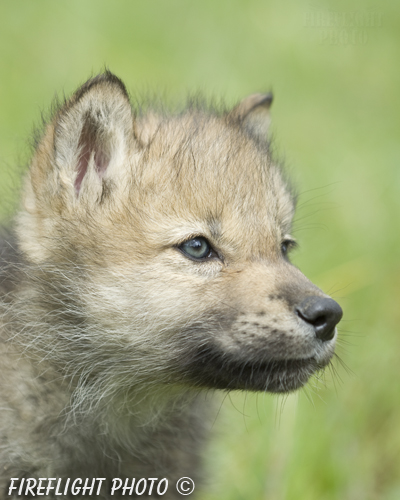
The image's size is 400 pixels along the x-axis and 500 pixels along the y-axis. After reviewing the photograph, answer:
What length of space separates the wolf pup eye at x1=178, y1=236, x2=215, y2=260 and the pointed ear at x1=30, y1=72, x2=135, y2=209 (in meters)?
0.51

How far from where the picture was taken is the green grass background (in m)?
4.63

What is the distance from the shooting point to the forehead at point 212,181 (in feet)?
11.3

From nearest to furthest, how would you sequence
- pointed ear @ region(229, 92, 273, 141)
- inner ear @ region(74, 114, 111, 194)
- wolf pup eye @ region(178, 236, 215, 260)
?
wolf pup eye @ region(178, 236, 215, 260), inner ear @ region(74, 114, 111, 194), pointed ear @ region(229, 92, 273, 141)

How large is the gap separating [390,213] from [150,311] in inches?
190

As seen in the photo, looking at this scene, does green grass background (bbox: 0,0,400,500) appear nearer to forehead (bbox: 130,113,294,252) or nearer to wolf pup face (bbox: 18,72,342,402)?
wolf pup face (bbox: 18,72,342,402)

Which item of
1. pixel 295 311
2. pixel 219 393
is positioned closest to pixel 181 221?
pixel 295 311

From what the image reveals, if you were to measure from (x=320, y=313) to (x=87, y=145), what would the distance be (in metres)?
1.48

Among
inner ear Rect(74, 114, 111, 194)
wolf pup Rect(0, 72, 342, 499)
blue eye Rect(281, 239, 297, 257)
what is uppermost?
Answer: inner ear Rect(74, 114, 111, 194)

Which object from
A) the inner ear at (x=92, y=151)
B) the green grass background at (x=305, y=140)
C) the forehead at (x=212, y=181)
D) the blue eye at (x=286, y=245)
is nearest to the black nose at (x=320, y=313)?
the forehead at (x=212, y=181)

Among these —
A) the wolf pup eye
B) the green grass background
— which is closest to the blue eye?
the wolf pup eye

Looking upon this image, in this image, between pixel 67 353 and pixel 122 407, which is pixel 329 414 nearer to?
pixel 122 407

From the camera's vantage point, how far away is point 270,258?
3.46 meters

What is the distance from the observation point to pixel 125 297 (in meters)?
3.32

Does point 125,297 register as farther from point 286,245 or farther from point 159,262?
point 286,245
